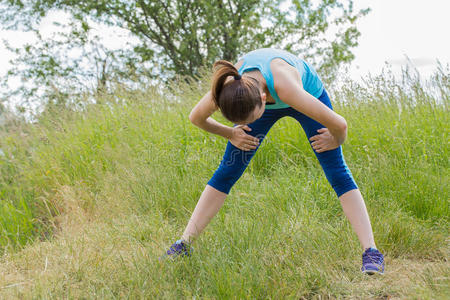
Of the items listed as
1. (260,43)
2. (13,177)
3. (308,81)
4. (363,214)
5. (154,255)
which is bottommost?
(13,177)

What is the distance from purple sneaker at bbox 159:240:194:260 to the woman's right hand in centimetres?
72

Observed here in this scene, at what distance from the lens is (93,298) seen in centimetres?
225

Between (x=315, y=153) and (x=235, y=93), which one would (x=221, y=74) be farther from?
(x=315, y=153)

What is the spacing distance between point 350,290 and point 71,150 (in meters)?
4.08

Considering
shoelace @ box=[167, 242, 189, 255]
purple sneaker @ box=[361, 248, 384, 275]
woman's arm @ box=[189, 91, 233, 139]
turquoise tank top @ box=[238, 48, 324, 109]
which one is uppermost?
turquoise tank top @ box=[238, 48, 324, 109]

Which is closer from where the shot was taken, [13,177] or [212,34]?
[13,177]

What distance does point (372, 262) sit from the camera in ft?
7.84

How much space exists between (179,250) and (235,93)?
3.68 feet

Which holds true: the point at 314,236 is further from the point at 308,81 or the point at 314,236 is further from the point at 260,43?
the point at 260,43

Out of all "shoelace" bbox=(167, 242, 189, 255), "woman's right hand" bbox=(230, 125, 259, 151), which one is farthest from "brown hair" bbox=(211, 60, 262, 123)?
"shoelace" bbox=(167, 242, 189, 255)

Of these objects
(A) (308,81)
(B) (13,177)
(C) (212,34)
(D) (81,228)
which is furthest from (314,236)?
(C) (212,34)

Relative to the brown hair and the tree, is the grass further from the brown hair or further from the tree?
the tree

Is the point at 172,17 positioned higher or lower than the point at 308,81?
higher

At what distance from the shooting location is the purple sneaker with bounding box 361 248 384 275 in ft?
7.76
